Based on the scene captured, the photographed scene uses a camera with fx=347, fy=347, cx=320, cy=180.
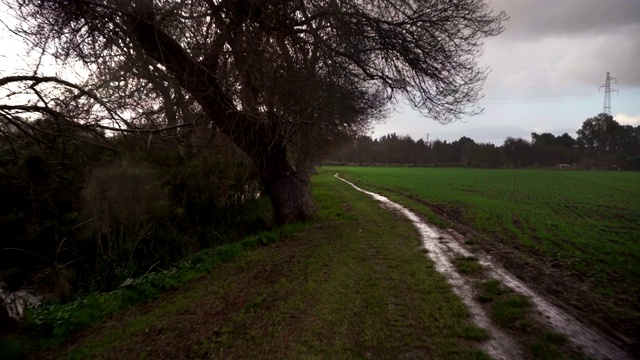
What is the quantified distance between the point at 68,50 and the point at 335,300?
629 cm

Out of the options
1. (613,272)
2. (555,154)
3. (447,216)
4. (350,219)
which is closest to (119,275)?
(350,219)

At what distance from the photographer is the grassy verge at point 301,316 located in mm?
3758

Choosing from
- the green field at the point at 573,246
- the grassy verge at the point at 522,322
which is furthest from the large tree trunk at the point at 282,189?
the grassy verge at the point at 522,322

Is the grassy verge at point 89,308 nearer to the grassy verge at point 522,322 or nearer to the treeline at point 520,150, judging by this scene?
the grassy verge at point 522,322

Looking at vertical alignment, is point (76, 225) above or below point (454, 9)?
below

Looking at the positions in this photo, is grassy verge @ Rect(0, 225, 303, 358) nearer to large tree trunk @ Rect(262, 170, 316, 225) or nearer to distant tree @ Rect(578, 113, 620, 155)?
large tree trunk @ Rect(262, 170, 316, 225)

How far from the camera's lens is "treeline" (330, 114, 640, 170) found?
279 ft

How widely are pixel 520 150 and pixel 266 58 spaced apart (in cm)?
9363

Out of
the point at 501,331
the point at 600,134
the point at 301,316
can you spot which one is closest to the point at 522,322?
the point at 501,331

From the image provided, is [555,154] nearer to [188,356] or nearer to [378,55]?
[378,55]

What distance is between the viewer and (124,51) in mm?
6355

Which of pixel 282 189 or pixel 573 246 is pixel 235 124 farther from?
pixel 573 246

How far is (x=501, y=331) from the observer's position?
4.01m

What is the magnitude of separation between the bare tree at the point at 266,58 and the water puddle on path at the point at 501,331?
4495 millimetres
